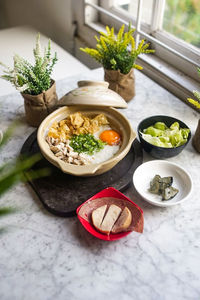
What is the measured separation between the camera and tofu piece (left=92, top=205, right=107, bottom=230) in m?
0.88

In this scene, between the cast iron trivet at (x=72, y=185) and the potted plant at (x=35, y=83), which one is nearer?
the cast iron trivet at (x=72, y=185)

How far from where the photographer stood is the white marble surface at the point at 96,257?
77 centimetres

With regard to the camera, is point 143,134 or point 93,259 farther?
point 143,134

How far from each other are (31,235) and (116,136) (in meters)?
0.47

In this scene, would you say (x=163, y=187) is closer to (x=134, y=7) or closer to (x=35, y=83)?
(x=35, y=83)

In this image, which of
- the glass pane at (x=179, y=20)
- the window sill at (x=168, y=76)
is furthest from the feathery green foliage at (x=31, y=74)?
the glass pane at (x=179, y=20)

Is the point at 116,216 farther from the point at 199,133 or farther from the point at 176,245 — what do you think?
the point at 199,133

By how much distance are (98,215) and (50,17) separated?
1.89 meters

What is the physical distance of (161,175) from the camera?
1060 mm

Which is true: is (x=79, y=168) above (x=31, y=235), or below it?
above

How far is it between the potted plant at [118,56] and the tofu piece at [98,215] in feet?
2.08

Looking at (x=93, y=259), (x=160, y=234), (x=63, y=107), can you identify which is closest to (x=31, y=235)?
(x=93, y=259)

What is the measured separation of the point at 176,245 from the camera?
0.87 m

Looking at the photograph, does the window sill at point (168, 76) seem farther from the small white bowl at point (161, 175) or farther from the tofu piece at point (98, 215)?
the tofu piece at point (98, 215)
